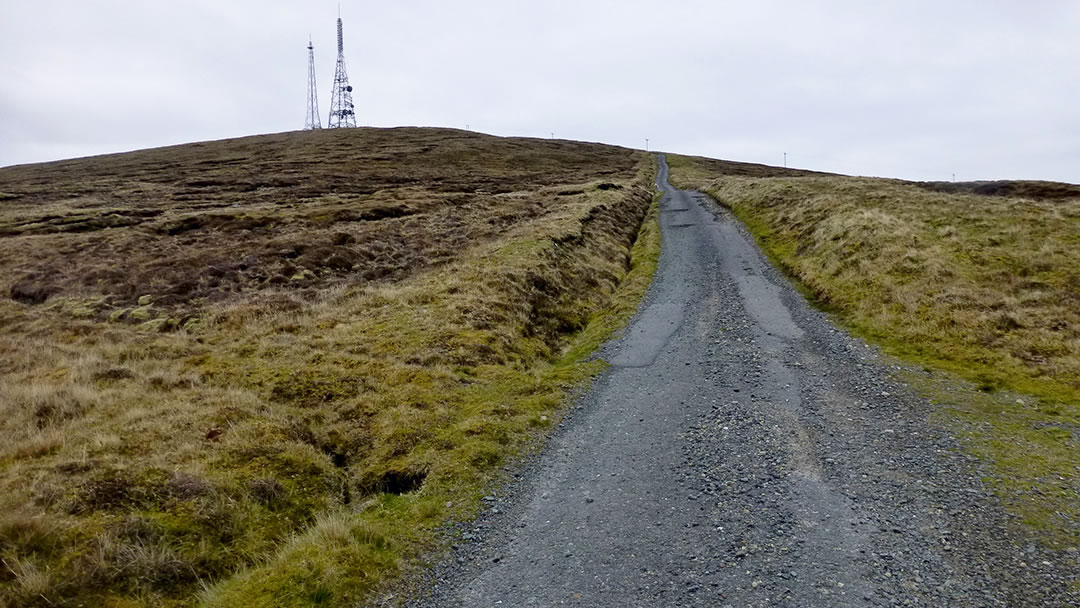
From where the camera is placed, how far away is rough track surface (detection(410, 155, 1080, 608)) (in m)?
6.97

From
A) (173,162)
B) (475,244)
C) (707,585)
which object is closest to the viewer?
(707,585)

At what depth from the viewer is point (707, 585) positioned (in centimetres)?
704

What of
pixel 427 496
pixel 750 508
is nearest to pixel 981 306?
pixel 750 508

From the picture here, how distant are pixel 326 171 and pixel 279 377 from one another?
6623 centimetres

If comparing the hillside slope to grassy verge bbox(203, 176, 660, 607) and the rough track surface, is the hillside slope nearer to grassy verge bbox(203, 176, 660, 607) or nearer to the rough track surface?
grassy verge bbox(203, 176, 660, 607)

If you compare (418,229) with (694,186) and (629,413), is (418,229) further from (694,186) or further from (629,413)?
(694,186)

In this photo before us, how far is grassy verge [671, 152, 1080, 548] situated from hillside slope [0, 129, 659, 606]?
826 centimetres

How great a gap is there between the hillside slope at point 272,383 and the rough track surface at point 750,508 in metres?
1.34

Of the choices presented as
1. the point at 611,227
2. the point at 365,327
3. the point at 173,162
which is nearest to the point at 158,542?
the point at 365,327

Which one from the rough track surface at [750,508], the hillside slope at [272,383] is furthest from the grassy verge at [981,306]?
the hillside slope at [272,383]

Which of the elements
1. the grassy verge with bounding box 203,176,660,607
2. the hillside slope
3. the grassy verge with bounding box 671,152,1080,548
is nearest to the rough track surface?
the grassy verge with bounding box 203,176,660,607

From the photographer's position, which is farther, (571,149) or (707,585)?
(571,149)

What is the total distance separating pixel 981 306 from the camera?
55.8 feet

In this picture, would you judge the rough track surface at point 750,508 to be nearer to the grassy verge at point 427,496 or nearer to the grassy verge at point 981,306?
the grassy verge at point 427,496
